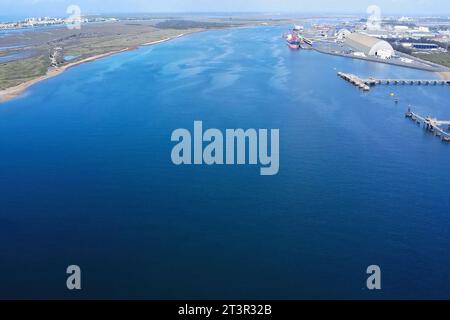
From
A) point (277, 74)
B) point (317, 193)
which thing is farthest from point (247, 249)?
point (277, 74)

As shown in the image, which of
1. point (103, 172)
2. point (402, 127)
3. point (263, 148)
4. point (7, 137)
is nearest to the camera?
point (103, 172)

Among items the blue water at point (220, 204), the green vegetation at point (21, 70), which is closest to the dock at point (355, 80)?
the blue water at point (220, 204)

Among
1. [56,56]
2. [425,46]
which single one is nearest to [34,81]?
[56,56]

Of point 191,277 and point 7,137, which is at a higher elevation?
point 7,137

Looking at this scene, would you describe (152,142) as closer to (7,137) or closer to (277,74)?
(7,137)

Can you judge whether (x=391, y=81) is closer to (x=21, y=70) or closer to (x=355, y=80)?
(x=355, y=80)

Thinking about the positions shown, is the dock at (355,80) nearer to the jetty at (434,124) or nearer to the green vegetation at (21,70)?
the jetty at (434,124)

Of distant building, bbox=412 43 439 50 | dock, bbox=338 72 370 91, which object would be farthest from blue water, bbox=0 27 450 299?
distant building, bbox=412 43 439 50
